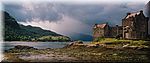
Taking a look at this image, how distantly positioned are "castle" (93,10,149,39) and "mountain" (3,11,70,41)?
1.25 m

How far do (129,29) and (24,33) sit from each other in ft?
12.2

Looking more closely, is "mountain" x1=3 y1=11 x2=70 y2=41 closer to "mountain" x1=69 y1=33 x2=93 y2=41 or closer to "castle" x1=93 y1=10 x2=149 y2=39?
"mountain" x1=69 y1=33 x2=93 y2=41

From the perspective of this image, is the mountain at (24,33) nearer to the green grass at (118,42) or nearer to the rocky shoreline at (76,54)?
the rocky shoreline at (76,54)

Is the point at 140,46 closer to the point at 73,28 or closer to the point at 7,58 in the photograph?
the point at 73,28

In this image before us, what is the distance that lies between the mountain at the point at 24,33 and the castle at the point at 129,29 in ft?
4.11

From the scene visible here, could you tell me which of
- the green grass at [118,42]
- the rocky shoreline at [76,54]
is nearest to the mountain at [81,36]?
the rocky shoreline at [76,54]

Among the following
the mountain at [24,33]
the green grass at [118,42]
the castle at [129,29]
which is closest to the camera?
the mountain at [24,33]

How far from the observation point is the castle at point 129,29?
41.9 ft

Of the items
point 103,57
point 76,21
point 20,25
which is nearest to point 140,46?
point 103,57

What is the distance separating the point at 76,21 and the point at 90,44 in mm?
1001

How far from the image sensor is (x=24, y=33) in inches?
505

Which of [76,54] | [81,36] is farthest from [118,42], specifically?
[76,54]

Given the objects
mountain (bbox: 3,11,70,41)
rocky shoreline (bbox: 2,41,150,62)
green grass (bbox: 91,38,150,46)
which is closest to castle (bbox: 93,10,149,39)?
green grass (bbox: 91,38,150,46)

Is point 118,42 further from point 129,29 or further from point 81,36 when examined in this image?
point 81,36
